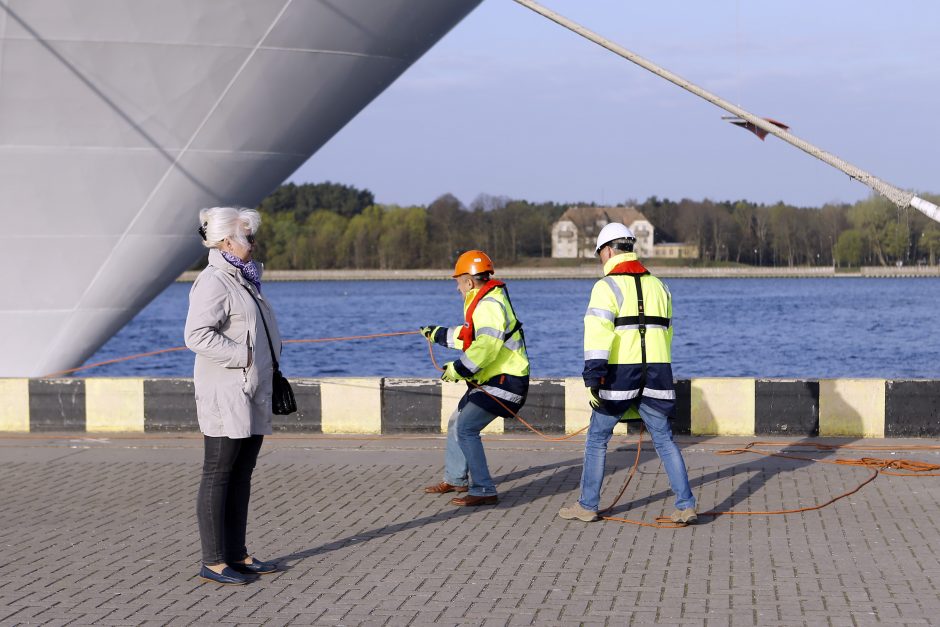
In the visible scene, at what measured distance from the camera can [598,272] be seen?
134 m

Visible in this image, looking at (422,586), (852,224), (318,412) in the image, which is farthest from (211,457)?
(852,224)

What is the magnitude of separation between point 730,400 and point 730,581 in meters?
4.93

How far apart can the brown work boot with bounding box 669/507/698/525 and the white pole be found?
14.1 feet

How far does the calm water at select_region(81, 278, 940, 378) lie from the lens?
43.4 m

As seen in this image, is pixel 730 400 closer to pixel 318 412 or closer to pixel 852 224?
pixel 318 412

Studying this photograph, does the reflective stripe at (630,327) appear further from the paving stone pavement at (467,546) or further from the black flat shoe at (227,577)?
the black flat shoe at (227,577)

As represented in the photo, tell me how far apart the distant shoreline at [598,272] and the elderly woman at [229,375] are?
125m

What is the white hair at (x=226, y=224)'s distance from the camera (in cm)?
659

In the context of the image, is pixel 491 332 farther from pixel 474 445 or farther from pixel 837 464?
pixel 837 464

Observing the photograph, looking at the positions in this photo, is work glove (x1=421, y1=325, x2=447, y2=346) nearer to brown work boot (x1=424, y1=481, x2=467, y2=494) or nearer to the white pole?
brown work boot (x1=424, y1=481, x2=467, y2=494)

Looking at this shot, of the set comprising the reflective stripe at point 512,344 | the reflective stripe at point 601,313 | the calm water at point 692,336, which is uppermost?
the reflective stripe at point 601,313

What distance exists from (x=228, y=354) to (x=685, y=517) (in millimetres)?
3003

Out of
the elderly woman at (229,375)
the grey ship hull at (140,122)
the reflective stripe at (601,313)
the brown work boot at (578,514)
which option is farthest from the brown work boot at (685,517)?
the grey ship hull at (140,122)

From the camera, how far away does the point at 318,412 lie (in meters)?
11.9
